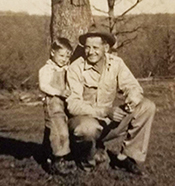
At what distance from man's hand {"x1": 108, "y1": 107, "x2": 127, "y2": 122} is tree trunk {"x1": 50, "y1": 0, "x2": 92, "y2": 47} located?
289 cm

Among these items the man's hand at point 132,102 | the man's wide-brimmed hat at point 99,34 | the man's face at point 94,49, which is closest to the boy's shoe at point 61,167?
the man's hand at point 132,102

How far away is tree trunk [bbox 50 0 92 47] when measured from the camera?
725 centimetres

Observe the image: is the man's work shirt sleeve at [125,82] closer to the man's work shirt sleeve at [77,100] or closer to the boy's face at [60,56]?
the man's work shirt sleeve at [77,100]

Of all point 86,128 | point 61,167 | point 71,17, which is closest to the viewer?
point 86,128

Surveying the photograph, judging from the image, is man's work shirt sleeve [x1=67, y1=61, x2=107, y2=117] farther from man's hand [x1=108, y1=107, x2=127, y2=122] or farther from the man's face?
the man's face

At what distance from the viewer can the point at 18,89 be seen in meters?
10.9

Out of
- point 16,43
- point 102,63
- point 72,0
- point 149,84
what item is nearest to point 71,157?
point 102,63

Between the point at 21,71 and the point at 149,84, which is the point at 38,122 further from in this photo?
the point at 21,71

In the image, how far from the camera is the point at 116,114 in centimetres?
436

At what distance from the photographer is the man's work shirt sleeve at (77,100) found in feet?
14.3

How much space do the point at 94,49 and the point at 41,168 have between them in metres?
1.29

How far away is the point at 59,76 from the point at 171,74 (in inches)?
304

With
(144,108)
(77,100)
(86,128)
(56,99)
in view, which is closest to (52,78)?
(56,99)

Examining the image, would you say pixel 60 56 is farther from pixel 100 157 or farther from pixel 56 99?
pixel 100 157
